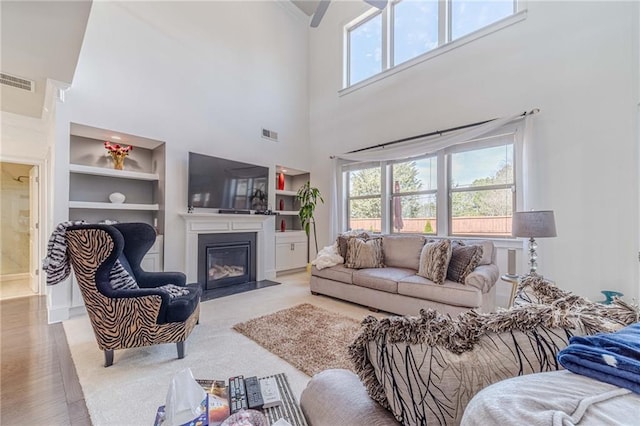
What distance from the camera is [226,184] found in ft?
14.8

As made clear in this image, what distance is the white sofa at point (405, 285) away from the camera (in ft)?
9.01

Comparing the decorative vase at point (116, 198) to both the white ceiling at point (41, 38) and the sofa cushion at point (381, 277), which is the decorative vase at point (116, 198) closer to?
the white ceiling at point (41, 38)

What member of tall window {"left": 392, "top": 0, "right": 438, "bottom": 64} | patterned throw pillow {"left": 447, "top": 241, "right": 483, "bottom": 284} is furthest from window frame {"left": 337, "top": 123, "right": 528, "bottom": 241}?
tall window {"left": 392, "top": 0, "right": 438, "bottom": 64}

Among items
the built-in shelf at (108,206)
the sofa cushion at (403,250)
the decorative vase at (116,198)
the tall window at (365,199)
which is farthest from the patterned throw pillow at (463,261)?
the decorative vase at (116,198)

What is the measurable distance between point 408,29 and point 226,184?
423cm

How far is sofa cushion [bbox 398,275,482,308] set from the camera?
2.68m

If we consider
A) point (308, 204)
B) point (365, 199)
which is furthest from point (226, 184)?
point (365, 199)

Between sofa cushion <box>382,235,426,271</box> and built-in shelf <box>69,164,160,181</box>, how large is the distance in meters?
3.55

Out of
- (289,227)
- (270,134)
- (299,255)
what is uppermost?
(270,134)

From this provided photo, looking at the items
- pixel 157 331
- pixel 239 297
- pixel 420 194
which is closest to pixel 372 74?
pixel 420 194

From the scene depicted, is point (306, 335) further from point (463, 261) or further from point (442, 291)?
point (463, 261)

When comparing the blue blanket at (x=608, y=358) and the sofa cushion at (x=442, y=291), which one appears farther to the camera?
the sofa cushion at (x=442, y=291)

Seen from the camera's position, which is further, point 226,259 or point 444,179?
point 226,259

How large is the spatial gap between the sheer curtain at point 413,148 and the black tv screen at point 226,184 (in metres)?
1.41
